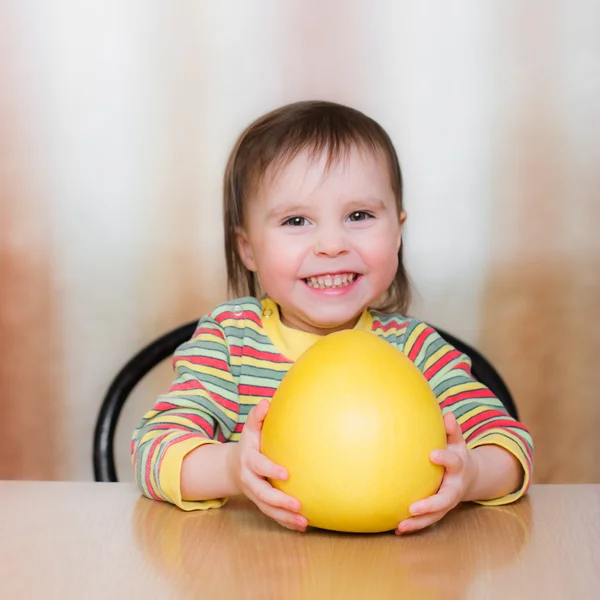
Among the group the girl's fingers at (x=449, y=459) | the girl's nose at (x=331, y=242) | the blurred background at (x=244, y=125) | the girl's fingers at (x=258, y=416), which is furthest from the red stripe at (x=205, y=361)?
the blurred background at (x=244, y=125)

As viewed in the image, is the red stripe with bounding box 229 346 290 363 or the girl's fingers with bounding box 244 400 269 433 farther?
the red stripe with bounding box 229 346 290 363

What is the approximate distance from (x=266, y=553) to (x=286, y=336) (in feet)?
1.73

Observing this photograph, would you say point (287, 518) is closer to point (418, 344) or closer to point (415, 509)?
point (415, 509)

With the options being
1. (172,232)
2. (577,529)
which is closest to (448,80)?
(172,232)

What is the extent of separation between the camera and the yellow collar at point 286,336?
1.30m

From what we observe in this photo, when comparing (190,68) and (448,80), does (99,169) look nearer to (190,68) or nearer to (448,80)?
(190,68)

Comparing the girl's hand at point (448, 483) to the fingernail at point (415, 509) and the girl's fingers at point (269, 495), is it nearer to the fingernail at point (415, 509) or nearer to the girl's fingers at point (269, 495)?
the fingernail at point (415, 509)

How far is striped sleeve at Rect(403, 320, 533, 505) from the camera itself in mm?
1077

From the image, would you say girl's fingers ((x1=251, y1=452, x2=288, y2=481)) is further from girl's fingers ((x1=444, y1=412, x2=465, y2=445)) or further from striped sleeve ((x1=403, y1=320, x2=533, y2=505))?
striped sleeve ((x1=403, y1=320, x2=533, y2=505))

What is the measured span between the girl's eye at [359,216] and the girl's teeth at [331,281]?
0.08 m

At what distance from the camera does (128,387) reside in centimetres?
152

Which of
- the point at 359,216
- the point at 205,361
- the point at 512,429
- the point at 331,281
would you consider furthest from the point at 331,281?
the point at 512,429

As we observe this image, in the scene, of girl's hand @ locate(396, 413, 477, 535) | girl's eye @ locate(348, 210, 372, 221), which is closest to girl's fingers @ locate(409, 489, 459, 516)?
girl's hand @ locate(396, 413, 477, 535)

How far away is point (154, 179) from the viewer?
89.0 inches
